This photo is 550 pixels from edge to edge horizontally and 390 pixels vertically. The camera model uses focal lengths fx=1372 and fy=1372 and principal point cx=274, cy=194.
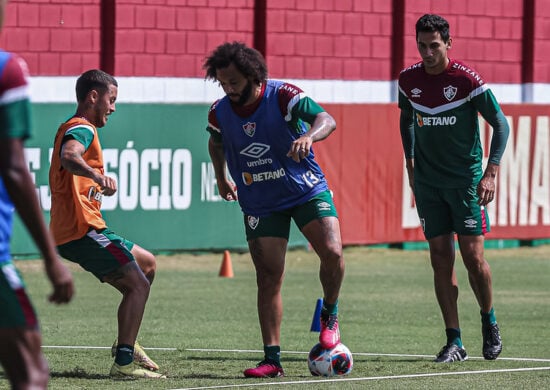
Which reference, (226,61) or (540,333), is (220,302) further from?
(226,61)

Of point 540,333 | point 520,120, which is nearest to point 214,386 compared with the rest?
point 540,333

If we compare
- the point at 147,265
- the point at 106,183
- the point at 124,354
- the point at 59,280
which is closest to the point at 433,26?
the point at 147,265

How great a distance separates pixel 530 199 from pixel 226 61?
1494cm

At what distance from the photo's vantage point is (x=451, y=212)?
10242 millimetres

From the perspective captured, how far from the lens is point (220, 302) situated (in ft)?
49.0

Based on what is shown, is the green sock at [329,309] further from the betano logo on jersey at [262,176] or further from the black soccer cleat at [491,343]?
the black soccer cleat at [491,343]

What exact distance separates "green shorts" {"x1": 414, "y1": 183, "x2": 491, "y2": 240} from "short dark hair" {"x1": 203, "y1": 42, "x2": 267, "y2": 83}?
210cm

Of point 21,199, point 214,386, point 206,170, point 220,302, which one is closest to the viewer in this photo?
point 21,199

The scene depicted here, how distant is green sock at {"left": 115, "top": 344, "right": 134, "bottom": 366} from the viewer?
344 inches

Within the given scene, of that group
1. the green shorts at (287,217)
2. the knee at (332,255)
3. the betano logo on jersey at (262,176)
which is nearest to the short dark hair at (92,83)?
the betano logo on jersey at (262,176)

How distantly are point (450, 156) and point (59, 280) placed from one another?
556cm

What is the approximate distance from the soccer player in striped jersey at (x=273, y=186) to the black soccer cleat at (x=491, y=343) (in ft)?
4.50

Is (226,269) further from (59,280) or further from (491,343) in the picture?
(59,280)

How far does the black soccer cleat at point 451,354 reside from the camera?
32.0 ft
